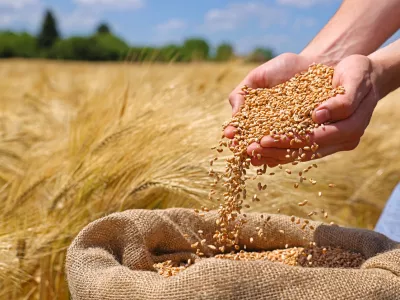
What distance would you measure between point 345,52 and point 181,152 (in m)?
0.56

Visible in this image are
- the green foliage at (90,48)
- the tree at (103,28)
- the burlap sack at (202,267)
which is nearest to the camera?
the burlap sack at (202,267)

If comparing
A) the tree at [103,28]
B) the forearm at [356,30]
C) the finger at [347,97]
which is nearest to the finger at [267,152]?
the finger at [347,97]

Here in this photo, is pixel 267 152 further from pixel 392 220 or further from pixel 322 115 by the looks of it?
pixel 392 220

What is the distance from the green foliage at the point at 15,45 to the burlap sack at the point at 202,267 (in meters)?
27.4

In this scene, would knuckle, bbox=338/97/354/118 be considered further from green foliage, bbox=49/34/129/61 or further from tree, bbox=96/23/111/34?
tree, bbox=96/23/111/34

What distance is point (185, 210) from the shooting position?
4.62 ft

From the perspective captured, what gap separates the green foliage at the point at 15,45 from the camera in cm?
2742

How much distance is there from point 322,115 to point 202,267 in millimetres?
456

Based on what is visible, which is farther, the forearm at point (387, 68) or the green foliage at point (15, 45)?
the green foliage at point (15, 45)

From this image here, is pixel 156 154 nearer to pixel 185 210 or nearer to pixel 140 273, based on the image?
pixel 185 210

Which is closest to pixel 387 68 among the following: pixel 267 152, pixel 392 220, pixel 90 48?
Answer: pixel 267 152

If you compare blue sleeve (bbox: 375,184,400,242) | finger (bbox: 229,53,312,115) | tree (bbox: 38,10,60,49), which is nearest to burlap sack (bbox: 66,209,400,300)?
finger (bbox: 229,53,312,115)

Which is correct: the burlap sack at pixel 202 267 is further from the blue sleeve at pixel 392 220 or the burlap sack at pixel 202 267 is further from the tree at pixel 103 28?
the tree at pixel 103 28

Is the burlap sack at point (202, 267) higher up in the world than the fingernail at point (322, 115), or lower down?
lower down
